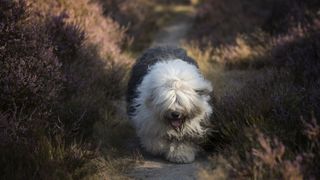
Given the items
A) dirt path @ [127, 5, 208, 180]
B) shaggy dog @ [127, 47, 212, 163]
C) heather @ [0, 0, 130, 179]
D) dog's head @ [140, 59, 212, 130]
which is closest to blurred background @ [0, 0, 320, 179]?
heather @ [0, 0, 130, 179]

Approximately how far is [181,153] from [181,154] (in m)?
0.01

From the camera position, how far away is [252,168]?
5449 mm

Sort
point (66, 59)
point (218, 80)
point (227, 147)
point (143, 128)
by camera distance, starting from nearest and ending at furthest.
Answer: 1. point (227, 147)
2. point (143, 128)
3. point (66, 59)
4. point (218, 80)

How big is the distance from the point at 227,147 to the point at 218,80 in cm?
365

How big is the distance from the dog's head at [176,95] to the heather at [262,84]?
38 cm

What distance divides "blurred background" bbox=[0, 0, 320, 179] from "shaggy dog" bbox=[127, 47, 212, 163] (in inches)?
10.2


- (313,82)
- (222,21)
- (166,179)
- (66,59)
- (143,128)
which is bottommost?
(166,179)

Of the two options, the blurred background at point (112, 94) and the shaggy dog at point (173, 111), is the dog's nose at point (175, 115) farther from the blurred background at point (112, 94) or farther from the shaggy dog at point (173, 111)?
the blurred background at point (112, 94)

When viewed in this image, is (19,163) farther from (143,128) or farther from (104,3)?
(104,3)

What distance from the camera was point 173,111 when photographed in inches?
263

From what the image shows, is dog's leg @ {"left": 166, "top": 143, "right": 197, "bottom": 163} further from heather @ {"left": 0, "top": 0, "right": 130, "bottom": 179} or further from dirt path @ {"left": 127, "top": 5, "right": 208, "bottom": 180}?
heather @ {"left": 0, "top": 0, "right": 130, "bottom": 179}

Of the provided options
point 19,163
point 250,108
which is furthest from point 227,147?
point 19,163

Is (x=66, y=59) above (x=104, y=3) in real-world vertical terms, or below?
below

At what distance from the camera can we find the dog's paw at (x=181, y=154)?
698 cm
